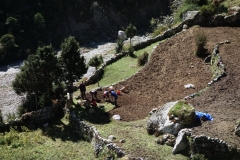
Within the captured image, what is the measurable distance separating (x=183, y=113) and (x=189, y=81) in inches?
303

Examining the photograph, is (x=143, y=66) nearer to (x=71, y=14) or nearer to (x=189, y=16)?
(x=189, y=16)

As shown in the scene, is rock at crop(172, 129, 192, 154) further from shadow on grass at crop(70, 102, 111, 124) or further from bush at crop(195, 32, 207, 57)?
bush at crop(195, 32, 207, 57)

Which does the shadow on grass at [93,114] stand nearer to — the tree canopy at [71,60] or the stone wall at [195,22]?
the tree canopy at [71,60]

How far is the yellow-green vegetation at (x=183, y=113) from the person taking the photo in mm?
19172

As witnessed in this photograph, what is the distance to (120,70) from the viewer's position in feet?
111

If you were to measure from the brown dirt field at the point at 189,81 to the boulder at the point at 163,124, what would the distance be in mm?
1161

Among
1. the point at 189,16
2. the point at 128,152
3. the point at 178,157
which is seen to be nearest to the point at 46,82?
the point at 128,152

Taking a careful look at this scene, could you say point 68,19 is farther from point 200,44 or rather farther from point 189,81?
point 189,81

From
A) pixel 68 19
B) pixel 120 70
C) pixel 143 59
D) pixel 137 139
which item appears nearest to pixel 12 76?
pixel 120 70

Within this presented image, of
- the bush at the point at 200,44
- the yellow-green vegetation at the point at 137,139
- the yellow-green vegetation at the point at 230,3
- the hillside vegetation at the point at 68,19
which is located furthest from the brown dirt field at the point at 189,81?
the hillside vegetation at the point at 68,19

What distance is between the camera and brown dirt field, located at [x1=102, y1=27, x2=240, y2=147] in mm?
19750

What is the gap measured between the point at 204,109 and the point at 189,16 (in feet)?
59.2

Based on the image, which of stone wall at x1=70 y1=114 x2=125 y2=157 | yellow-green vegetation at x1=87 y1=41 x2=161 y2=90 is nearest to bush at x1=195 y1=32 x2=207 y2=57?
yellow-green vegetation at x1=87 y1=41 x2=161 y2=90

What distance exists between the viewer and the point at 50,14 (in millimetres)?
59625
